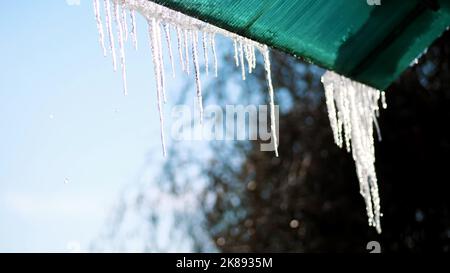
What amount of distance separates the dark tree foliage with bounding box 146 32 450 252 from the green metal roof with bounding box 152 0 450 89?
4.85m

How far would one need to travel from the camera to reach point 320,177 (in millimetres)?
8430

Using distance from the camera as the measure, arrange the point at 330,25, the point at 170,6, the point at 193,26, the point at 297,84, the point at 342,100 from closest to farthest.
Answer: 1. the point at 170,6
2. the point at 193,26
3. the point at 330,25
4. the point at 342,100
5. the point at 297,84

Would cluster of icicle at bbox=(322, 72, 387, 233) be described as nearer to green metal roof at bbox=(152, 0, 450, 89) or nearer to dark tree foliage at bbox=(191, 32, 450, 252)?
green metal roof at bbox=(152, 0, 450, 89)

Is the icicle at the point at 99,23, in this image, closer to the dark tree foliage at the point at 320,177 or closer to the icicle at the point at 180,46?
the icicle at the point at 180,46

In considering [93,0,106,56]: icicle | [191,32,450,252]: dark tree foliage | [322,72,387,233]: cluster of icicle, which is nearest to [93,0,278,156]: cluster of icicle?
[93,0,106,56]: icicle

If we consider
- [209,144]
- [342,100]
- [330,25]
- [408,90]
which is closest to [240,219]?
[209,144]

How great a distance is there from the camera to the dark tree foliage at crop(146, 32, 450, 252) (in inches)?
305

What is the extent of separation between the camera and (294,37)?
2.65 m

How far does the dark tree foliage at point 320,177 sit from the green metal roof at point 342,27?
485 centimetres

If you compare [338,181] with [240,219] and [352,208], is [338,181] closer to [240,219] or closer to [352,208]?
[352,208]

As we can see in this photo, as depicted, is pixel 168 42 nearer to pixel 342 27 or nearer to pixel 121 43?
pixel 121 43

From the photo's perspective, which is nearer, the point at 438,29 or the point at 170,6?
the point at 170,6

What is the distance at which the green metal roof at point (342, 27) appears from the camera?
235 cm
